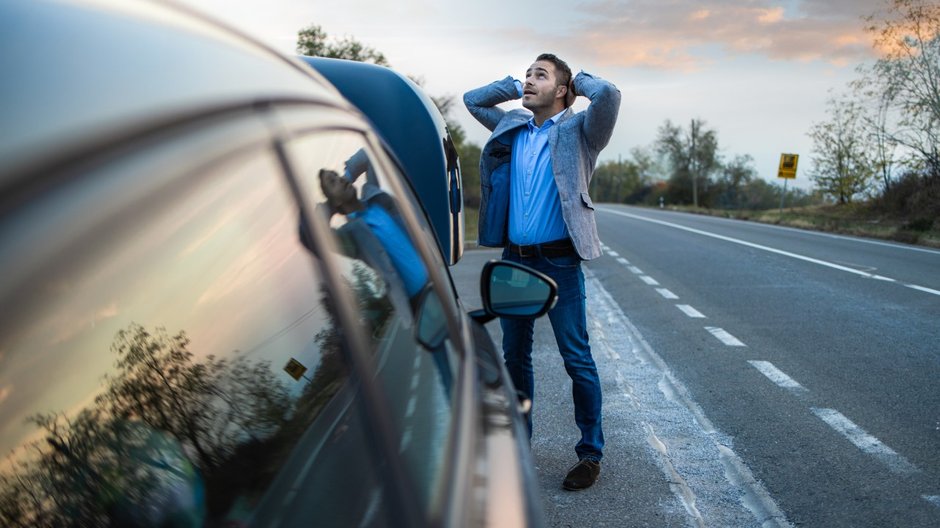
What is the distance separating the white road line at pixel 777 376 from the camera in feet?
18.7

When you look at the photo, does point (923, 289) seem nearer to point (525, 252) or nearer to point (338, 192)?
point (525, 252)

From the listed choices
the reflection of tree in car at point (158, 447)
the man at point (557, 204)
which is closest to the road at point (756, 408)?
the man at point (557, 204)

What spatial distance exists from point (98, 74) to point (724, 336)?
7.30 metres

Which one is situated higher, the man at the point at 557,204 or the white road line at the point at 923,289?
the man at the point at 557,204

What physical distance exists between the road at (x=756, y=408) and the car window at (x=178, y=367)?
2654mm

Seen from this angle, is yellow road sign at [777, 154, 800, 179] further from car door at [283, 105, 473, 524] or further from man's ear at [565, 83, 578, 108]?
car door at [283, 105, 473, 524]

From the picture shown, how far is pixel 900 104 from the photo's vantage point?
34.5 metres

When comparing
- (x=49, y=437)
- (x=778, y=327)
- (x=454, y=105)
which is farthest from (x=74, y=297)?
(x=454, y=105)

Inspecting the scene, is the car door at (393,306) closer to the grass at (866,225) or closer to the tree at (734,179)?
the grass at (866,225)

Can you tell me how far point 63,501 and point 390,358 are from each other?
0.82 meters

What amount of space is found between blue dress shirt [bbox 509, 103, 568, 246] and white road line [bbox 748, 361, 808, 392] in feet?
8.62

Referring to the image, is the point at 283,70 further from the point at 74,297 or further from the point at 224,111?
the point at 74,297

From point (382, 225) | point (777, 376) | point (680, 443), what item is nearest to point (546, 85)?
point (680, 443)

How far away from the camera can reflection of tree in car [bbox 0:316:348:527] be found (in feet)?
2.22
